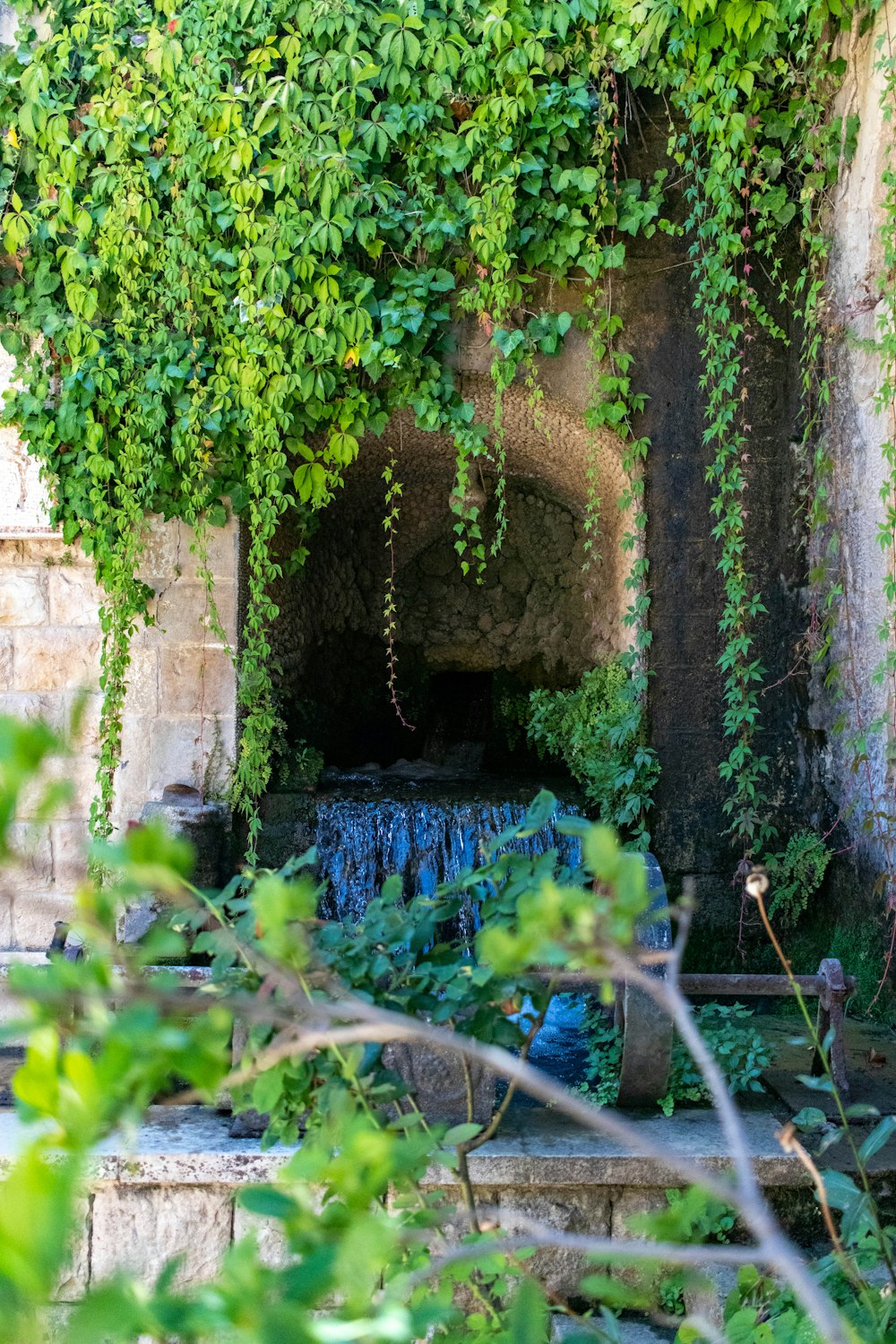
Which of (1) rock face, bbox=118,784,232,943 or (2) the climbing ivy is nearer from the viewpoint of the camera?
(2) the climbing ivy

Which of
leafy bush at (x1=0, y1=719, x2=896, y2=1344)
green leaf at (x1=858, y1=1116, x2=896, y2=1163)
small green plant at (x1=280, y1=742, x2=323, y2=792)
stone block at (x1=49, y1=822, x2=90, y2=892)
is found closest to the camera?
leafy bush at (x1=0, y1=719, x2=896, y2=1344)

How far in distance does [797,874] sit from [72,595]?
2962mm

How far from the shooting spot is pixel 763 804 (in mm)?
4270

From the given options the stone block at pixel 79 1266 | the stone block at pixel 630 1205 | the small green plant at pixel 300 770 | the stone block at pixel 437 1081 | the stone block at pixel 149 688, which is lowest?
the stone block at pixel 79 1266

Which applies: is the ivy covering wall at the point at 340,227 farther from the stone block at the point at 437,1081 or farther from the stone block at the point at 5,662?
the stone block at the point at 437,1081

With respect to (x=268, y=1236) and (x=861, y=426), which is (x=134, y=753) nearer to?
(x=268, y=1236)

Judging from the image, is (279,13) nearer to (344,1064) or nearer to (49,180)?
(49,180)

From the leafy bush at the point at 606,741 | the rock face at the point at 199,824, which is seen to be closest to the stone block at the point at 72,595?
the rock face at the point at 199,824

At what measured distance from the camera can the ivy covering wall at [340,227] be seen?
3.91 m

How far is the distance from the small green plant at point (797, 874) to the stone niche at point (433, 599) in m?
1.28

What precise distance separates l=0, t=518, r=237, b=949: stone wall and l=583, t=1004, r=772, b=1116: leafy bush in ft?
6.29

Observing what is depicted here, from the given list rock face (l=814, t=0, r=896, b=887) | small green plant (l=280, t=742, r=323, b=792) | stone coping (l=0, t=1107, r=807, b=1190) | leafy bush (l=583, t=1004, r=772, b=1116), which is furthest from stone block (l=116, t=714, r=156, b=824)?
rock face (l=814, t=0, r=896, b=887)

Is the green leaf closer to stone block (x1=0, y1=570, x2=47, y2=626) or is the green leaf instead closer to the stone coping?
the stone coping

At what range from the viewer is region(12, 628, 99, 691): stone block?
4.31 m
